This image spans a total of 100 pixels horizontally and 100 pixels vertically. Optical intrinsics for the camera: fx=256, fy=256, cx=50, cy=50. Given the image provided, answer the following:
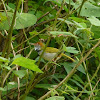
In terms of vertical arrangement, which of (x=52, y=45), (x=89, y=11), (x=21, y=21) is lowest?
(x=52, y=45)

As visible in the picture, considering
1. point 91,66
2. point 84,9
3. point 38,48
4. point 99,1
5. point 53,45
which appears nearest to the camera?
point 84,9

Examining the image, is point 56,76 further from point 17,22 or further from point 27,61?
point 27,61

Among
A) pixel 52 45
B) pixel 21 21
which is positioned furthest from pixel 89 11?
pixel 52 45

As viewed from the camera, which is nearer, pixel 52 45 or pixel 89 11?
pixel 89 11

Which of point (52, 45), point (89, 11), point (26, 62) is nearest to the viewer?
point (26, 62)

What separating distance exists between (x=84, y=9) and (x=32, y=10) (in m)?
1.32

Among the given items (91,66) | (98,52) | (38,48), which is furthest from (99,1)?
(91,66)

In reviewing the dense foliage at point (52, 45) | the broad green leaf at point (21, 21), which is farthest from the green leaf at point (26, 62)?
the broad green leaf at point (21, 21)

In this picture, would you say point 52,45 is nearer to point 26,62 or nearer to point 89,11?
point 89,11

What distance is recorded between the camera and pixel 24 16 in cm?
168

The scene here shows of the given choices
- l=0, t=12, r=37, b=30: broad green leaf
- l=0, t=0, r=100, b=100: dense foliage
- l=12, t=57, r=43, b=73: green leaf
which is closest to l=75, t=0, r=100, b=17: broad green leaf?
l=0, t=0, r=100, b=100: dense foliage

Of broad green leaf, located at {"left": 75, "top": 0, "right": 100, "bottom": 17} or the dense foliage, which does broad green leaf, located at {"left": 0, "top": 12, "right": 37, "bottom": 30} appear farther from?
broad green leaf, located at {"left": 75, "top": 0, "right": 100, "bottom": 17}

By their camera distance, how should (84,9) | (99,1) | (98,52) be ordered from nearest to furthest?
(84,9)
(98,52)
(99,1)

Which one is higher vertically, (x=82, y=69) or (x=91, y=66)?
(x=82, y=69)
